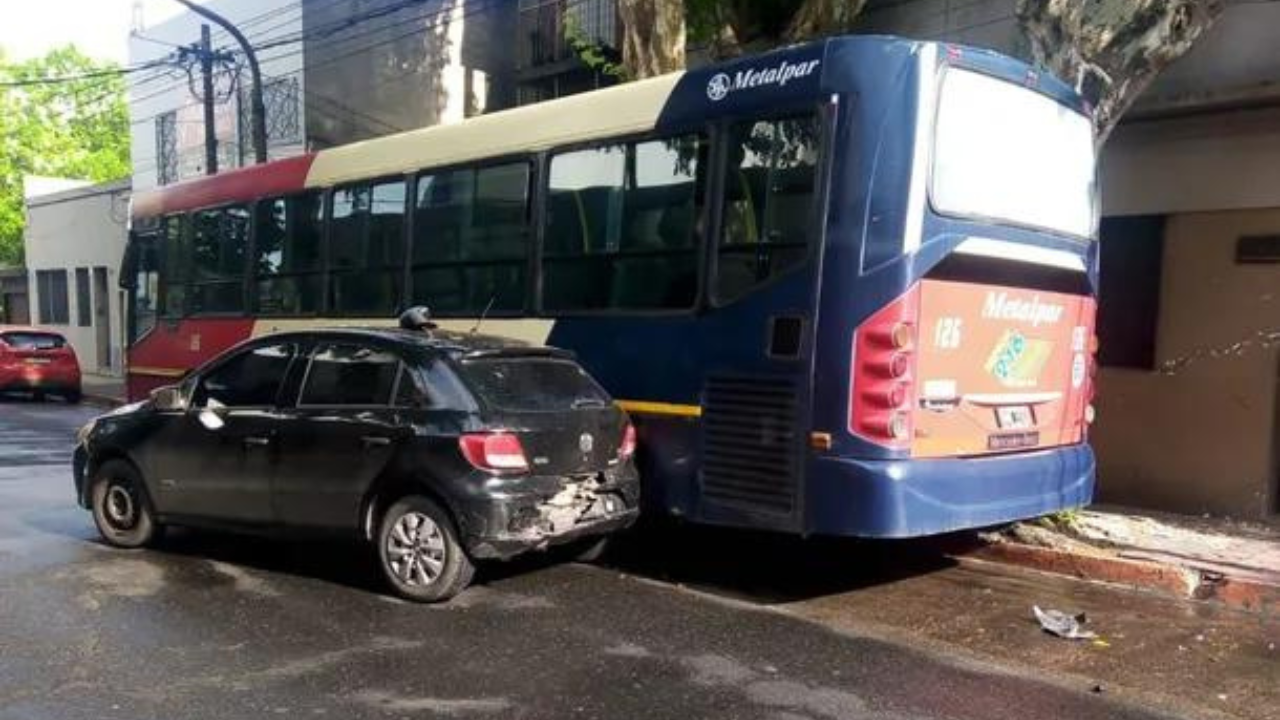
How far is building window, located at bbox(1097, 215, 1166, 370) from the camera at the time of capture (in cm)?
945

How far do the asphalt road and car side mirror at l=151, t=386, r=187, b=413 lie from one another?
3.18ft

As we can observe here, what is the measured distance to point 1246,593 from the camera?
21.4 feet

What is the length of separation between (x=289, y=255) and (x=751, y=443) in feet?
18.1

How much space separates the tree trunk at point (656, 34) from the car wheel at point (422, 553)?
5.61m

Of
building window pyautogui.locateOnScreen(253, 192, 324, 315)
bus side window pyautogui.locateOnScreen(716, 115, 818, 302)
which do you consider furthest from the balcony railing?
bus side window pyautogui.locateOnScreen(716, 115, 818, 302)

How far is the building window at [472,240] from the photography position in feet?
25.8

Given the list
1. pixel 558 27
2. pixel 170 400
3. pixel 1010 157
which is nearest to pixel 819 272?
pixel 1010 157

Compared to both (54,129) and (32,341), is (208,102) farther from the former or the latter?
(54,129)

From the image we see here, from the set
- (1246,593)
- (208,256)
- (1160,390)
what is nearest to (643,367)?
(1246,593)

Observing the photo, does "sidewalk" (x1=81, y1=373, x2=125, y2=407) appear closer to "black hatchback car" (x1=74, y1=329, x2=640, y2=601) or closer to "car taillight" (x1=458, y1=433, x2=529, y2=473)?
"black hatchback car" (x1=74, y1=329, x2=640, y2=601)

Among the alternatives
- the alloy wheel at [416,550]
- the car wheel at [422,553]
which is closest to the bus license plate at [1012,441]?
the car wheel at [422,553]

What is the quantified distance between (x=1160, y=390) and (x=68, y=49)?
4805 cm

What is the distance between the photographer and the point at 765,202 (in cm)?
633

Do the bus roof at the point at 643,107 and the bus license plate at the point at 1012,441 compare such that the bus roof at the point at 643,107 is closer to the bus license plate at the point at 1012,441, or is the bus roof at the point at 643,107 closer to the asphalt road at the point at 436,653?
the bus license plate at the point at 1012,441
